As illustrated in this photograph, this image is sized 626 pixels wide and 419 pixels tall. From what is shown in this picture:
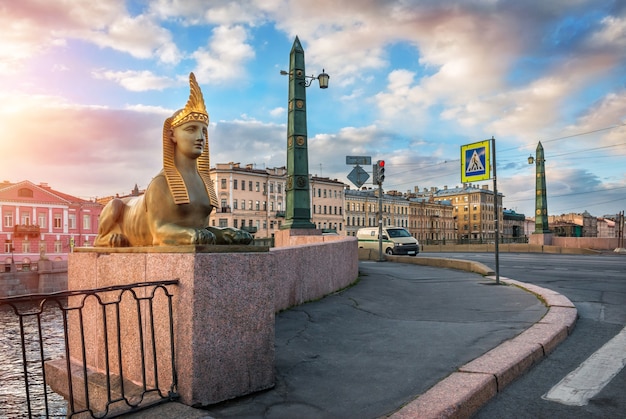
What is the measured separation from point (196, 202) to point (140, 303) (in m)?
0.99

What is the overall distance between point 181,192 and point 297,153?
1179 centimetres

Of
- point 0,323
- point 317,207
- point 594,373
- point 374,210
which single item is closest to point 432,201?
point 374,210

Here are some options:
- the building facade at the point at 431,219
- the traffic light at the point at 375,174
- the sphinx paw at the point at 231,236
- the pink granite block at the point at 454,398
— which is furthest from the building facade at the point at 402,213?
the sphinx paw at the point at 231,236

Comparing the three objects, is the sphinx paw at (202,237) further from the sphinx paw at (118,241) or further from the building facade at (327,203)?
the building facade at (327,203)

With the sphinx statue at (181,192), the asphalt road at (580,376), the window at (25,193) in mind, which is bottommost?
the asphalt road at (580,376)

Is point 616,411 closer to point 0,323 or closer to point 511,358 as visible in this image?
point 511,358

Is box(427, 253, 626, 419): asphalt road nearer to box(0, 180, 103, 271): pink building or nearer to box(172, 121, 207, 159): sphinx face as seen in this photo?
box(172, 121, 207, 159): sphinx face

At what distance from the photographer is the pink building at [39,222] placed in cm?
6100

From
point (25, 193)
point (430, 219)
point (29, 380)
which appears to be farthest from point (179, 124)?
point (430, 219)

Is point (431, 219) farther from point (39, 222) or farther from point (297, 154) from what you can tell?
point (297, 154)

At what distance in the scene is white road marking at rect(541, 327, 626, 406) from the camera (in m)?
3.73

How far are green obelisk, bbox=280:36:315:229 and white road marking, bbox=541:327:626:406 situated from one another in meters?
11.0

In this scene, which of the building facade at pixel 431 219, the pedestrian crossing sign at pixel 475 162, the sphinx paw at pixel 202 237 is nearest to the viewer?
the sphinx paw at pixel 202 237

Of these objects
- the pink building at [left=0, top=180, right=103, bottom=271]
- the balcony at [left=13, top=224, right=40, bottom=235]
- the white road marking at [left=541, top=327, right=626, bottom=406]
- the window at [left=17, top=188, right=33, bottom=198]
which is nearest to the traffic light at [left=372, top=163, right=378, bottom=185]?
the white road marking at [left=541, top=327, right=626, bottom=406]
